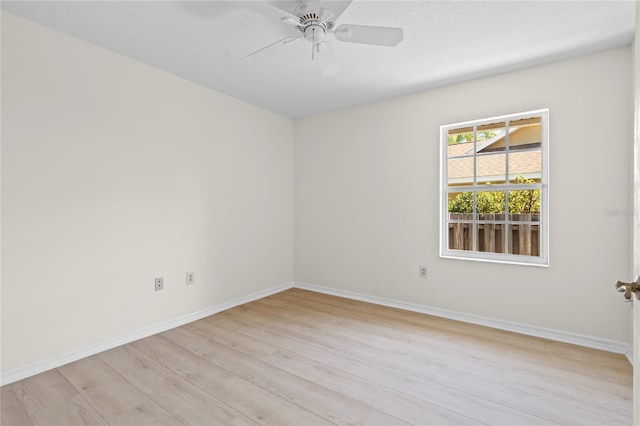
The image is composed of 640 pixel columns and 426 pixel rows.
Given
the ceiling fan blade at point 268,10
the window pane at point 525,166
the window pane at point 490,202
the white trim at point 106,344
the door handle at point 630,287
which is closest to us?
the door handle at point 630,287

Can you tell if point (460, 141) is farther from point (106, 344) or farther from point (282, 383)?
point (106, 344)

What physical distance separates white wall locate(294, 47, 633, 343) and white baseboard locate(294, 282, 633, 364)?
A: 0.15 ft

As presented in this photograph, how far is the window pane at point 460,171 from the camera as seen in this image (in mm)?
3154

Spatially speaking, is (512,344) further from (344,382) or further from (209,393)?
(209,393)

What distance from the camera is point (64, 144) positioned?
2246mm

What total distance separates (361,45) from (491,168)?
177cm

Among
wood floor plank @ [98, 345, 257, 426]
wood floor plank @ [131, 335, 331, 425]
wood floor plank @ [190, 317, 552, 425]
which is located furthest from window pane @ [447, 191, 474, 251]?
wood floor plank @ [98, 345, 257, 426]

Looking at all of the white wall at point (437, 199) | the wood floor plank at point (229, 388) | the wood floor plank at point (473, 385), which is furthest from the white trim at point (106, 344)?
the white wall at point (437, 199)

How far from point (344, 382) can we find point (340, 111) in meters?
3.07

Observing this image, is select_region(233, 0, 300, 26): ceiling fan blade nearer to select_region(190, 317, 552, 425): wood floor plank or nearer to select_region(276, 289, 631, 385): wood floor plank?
select_region(190, 317, 552, 425): wood floor plank

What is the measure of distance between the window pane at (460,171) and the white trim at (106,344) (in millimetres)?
2698

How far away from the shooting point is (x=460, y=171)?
3201 mm

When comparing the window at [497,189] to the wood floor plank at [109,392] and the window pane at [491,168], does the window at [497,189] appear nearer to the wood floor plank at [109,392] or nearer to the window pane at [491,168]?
the window pane at [491,168]

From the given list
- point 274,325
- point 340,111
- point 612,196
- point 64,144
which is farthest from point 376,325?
point 64,144
